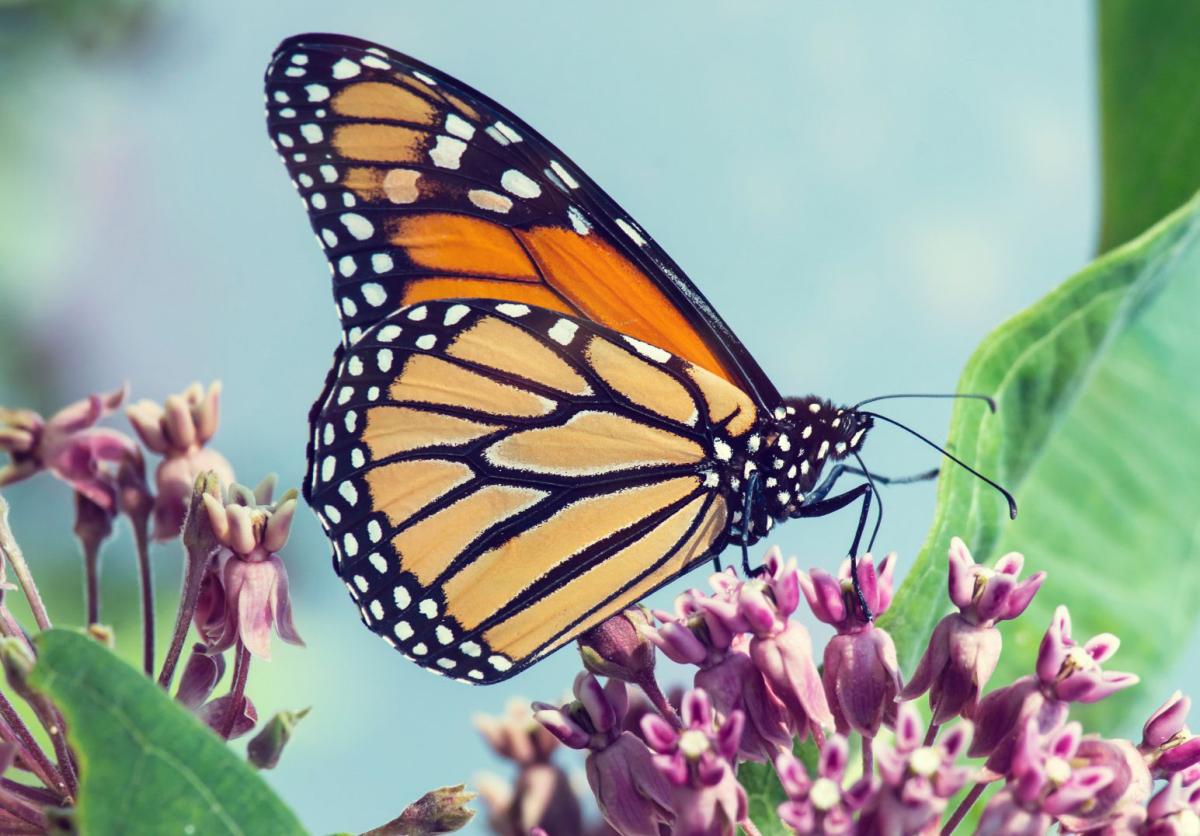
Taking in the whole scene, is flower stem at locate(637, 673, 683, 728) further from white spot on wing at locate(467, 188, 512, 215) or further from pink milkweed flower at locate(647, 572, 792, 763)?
white spot on wing at locate(467, 188, 512, 215)

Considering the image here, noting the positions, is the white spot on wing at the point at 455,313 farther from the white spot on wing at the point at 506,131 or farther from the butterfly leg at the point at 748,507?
the butterfly leg at the point at 748,507

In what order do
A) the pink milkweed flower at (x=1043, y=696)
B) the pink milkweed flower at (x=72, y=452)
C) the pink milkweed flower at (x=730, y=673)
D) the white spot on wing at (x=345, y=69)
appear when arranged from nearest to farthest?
the pink milkweed flower at (x=1043, y=696) → the pink milkweed flower at (x=730, y=673) → the white spot on wing at (x=345, y=69) → the pink milkweed flower at (x=72, y=452)

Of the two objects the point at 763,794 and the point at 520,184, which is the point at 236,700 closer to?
the point at 763,794

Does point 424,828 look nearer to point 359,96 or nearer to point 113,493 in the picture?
point 113,493

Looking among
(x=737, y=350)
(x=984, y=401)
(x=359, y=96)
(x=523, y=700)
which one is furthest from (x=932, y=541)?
(x=359, y=96)

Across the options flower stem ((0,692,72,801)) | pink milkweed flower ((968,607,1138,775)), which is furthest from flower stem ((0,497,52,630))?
pink milkweed flower ((968,607,1138,775))

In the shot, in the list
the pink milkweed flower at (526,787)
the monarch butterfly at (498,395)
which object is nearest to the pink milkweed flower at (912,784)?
the monarch butterfly at (498,395)

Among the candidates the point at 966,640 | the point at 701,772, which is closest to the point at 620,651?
the point at 701,772
